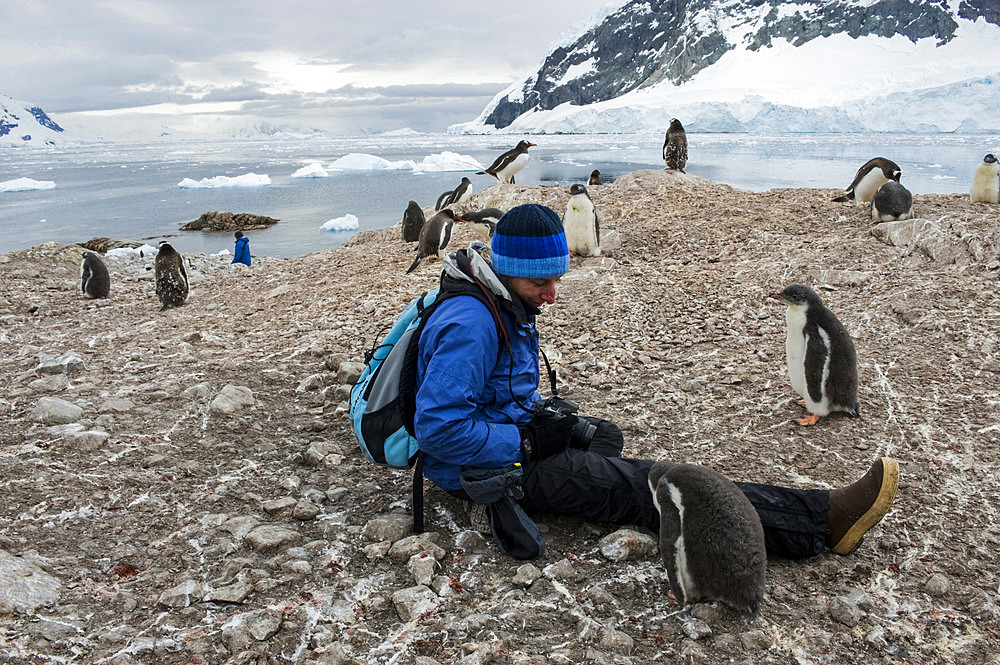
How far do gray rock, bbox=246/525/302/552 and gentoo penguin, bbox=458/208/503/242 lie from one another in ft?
19.0

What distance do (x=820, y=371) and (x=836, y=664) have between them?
5.82 feet

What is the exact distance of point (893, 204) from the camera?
6.24m

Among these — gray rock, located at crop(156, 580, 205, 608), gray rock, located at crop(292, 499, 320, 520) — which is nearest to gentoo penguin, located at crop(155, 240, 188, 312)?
gray rock, located at crop(292, 499, 320, 520)

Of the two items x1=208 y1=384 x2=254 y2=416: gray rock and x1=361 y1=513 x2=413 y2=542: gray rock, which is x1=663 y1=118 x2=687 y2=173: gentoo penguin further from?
x1=361 y1=513 x2=413 y2=542: gray rock

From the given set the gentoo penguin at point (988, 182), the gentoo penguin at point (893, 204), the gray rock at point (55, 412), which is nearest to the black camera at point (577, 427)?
the gray rock at point (55, 412)

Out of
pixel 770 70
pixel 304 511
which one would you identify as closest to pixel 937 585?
pixel 304 511

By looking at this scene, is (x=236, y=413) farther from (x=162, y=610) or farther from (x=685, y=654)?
(x=685, y=654)

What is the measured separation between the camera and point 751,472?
2.91 m

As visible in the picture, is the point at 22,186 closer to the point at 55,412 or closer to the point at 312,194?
the point at 312,194

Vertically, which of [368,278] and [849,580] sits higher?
[368,278]

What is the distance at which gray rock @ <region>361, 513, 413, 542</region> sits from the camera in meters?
2.41

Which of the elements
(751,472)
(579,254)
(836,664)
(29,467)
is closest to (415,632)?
(836,664)

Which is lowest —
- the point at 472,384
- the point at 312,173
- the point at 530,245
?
the point at 472,384

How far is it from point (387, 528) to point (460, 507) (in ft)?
1.09
